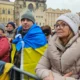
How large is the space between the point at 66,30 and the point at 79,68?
0.39 metres

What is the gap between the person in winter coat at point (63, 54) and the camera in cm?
257

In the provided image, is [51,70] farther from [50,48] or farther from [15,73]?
[15,73]

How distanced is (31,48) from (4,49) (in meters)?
0.34

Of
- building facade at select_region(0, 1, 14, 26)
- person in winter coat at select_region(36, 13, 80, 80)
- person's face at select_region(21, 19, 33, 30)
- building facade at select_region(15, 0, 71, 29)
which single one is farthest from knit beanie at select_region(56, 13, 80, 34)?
building facade at select_region(0, 1, 14, 26)

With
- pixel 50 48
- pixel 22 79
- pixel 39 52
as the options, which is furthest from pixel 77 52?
pixel 39 52

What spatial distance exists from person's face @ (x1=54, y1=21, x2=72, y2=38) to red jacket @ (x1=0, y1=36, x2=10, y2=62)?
3.58ft

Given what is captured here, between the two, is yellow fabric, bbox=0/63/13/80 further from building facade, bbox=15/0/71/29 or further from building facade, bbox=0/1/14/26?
building facade, bbox=0/1/14/26

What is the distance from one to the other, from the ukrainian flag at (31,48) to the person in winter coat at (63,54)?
890 mm

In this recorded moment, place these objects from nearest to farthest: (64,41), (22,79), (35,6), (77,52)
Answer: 1. (77,52)
2. (64,41)
3. (22,79)
4. (35,6)

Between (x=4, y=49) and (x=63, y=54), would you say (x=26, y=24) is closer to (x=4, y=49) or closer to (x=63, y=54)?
(x=4, y=49)

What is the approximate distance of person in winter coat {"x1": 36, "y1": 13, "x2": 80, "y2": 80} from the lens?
8.45 feet

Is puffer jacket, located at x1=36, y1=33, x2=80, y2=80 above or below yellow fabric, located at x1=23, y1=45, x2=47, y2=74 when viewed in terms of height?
above

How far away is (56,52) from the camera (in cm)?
→ 265

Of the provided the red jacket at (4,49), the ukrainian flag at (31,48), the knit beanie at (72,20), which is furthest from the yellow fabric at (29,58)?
the knit beanie at (72,20)
